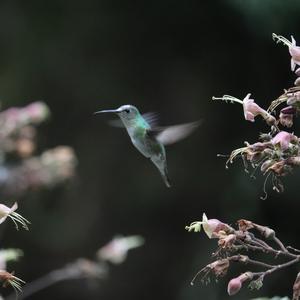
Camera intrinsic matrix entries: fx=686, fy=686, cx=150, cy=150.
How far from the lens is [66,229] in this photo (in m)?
7.70

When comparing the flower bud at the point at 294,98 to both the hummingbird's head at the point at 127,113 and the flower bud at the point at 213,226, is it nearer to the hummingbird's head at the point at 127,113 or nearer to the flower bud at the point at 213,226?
the flower bud at the point at 213,226

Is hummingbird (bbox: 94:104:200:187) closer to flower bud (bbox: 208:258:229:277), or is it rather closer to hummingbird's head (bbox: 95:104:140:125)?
hummingbird's head (bbox: 95:104:140:125)

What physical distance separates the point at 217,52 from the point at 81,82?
1.64m

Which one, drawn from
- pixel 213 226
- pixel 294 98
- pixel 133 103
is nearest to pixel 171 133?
pixel 213 226

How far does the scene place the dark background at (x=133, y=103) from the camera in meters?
6.82

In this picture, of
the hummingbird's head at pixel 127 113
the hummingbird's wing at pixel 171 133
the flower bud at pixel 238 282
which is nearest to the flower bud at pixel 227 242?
the flower bud at pixel 238 282

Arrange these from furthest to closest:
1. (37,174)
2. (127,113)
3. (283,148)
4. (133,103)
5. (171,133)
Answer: (133,103)
(37,174)
(127,113)
(171,133)
(283,148)

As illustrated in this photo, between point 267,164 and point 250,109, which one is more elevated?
point 250,109

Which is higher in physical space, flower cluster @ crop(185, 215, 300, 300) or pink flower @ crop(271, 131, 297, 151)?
pink flower @ crop(271, 131, 297, 151)

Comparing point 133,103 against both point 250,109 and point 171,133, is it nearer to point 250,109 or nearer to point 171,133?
point 171,133

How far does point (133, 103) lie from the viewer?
750cm

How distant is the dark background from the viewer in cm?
682

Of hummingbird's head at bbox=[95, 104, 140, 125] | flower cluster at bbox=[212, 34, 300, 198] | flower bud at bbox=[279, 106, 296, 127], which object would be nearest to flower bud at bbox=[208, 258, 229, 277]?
flower cluster at bbox=[212, 34, 300, 198]

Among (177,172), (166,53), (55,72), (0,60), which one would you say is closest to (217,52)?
(166,53)
